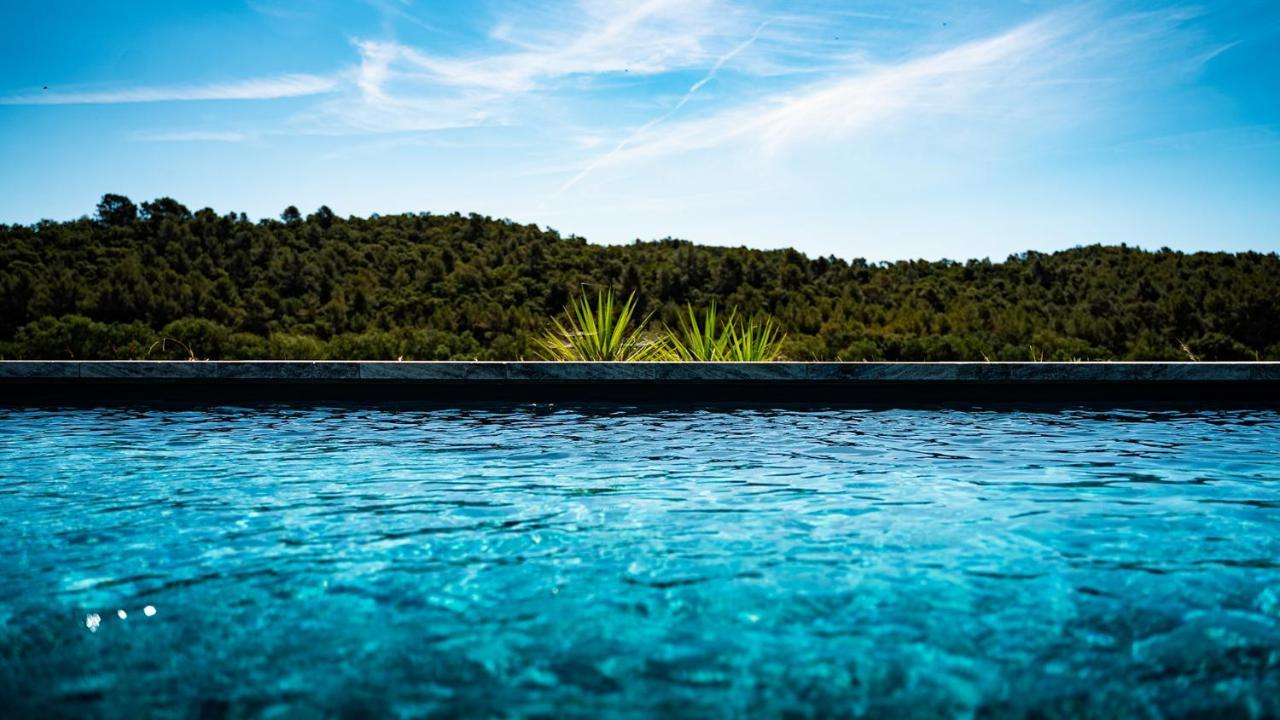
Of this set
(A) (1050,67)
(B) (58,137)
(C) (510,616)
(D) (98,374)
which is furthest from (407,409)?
(B) (58,137)

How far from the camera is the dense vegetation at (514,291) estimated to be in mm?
25828

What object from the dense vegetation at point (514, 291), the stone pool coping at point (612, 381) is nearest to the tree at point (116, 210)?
the dense vegetation at point (514, 291)

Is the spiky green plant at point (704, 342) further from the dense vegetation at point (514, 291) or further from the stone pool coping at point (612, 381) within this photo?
the dense vegetation at point (514, 291)

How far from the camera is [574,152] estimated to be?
14055 millimetres

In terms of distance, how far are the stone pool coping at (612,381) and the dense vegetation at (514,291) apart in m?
14.9

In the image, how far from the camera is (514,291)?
3225cm

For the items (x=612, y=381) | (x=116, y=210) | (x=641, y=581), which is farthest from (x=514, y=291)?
(x=641, y=581)

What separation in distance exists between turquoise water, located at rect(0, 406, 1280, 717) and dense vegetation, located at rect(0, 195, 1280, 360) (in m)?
18.0

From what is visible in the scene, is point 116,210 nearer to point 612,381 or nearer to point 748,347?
point 748,347

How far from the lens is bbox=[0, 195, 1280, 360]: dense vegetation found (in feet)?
84.7

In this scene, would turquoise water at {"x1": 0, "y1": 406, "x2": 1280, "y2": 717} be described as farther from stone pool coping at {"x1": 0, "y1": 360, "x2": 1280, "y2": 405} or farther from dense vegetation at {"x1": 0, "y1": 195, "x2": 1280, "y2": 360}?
dense vegetation at {"x1": 0, "y1": 195, "x2": 1280, "y2": 360}

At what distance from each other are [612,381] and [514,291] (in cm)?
2578

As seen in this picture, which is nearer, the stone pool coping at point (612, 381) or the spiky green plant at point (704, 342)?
the stone pool coping at point (612, 381)

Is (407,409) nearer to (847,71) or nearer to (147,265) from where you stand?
(847,71)
